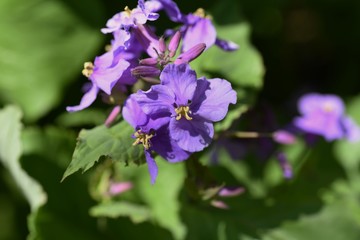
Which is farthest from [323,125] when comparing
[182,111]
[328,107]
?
[182,111]

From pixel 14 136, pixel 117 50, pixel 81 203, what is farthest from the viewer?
pixel 81 203

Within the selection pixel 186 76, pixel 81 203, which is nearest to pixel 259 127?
pixel 81 203

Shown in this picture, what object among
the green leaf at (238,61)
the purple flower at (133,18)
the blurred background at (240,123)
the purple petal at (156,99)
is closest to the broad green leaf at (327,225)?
the blurred background at (240,123)

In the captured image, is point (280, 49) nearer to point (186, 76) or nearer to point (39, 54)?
point (39, 54)

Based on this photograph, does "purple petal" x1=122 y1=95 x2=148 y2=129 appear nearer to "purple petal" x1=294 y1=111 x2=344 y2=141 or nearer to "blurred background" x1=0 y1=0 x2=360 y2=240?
"blurred background" x1=0 y1=0 x2=360 y2=240

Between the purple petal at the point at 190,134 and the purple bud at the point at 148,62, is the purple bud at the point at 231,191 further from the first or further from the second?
the purple bud at the point at 148,62
